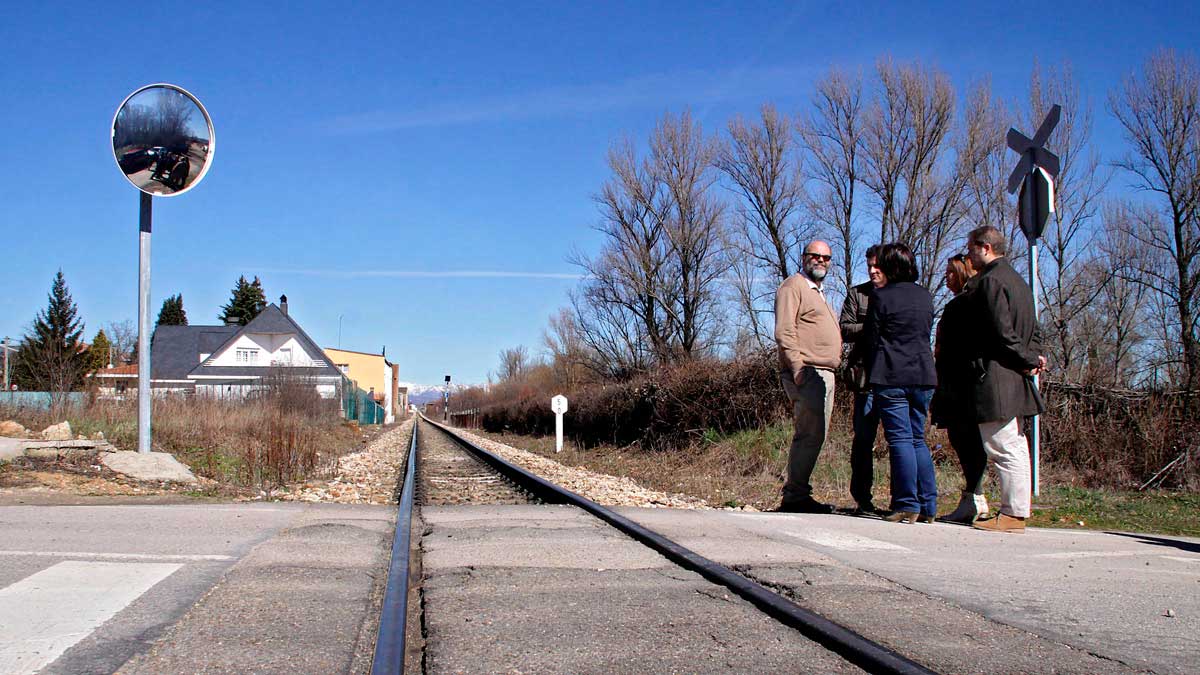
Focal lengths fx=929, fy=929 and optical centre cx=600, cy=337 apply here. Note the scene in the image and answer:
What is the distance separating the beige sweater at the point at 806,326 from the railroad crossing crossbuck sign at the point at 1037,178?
194 centimetres

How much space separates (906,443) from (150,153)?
796 centimetres

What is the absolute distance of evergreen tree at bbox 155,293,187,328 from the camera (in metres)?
112

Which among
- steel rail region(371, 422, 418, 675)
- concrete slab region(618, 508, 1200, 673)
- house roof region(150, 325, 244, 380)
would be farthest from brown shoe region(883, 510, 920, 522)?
house roof region(150, 325, 244, 380)

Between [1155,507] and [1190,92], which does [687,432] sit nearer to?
[1155,507]

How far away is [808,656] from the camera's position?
2.88m

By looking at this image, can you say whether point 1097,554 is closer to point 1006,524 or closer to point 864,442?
point 1006,524

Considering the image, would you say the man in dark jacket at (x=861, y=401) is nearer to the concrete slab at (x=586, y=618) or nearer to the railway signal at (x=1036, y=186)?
the railway signal at (x=1036, y=186)

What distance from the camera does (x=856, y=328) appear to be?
21.8 feet

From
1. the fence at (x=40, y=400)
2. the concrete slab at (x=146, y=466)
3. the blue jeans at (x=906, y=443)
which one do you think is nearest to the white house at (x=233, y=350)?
the fence at (x=40, y=400)

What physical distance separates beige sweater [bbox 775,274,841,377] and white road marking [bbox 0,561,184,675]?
4.18 meters

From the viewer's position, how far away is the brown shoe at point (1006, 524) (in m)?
5.75

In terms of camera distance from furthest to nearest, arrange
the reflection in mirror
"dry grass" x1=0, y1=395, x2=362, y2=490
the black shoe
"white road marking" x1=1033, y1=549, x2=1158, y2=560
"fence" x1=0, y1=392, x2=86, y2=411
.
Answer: "fence" x1=0, y1=392, x2=86, y2=411, "dry grass" x1=0, y1=395, x2=362, y2=490, the reflection in mirror, the black shoe, "white road marking" x1=1033, y1=549, x2=1158, y2=560

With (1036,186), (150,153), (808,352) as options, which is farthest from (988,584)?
(150,153)

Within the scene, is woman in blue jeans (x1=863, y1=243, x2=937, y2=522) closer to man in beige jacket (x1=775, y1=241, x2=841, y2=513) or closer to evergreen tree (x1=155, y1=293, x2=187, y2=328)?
man in beige jacket (x1=775, y1=241, x2=841, y2=513)
